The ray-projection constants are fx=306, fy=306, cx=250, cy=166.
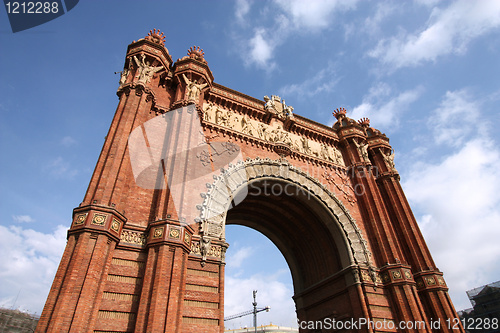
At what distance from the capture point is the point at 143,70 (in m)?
13.8

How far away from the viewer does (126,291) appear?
8.80 m

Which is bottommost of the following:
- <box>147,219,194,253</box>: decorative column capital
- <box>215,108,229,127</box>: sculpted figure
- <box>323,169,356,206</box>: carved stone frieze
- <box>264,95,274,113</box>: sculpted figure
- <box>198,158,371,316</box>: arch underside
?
<box>147,219,194,253</box>: decorative column capital

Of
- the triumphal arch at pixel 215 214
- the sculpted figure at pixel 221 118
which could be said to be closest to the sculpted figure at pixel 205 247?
the triumphal arch at pixel 215 214

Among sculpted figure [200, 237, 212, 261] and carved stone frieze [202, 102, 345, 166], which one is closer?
sculpted figure [200, 237, 212, 261]

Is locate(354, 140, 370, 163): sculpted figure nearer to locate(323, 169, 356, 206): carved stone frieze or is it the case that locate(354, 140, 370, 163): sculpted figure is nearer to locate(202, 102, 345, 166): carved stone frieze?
locate(202, 102, 345, 166): carved stone frieze

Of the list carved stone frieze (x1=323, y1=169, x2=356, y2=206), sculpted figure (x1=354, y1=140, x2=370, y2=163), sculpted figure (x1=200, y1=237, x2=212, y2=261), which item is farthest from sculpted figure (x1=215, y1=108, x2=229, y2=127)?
sculpted figure (x1=354, y1=140, x2=370, y2=163)

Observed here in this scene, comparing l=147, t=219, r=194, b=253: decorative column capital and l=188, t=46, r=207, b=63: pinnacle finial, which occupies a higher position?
l=188, t=46, r=207, b=63: pinnacle finial

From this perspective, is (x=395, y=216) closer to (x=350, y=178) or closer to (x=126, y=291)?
(x=350, y=178)

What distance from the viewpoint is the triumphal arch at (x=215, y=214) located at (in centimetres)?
856

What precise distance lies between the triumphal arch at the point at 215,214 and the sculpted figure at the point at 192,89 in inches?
2.6

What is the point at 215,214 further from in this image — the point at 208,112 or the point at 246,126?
the point at 246,126

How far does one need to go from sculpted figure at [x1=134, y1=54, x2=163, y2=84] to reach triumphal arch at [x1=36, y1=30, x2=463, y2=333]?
0.19 feet

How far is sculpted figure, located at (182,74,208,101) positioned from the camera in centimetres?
1427

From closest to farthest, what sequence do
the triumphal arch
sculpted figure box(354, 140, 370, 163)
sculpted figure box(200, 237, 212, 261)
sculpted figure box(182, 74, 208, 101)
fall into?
the triumphal arch → sculpted figure box(200, 237, 212, 261) → sculpted figure box(182, 74, 208, 101) → sculpted figure box(354, 140, 370, 163)
